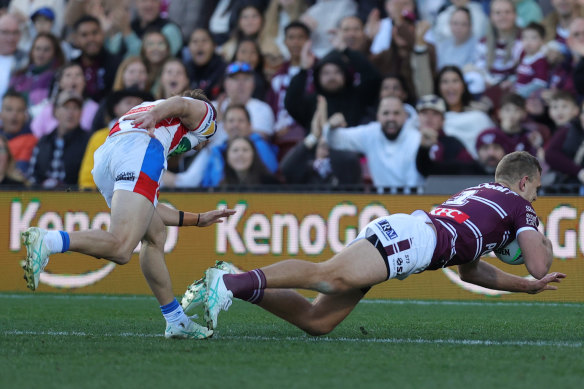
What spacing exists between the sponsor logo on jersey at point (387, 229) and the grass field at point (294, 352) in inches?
29.3

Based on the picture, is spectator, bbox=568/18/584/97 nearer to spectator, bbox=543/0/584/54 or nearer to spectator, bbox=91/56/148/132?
spectator, bbox=543/0/584/54

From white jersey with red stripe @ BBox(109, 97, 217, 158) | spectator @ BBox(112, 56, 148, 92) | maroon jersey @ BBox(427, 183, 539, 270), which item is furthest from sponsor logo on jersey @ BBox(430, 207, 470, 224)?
spectator @ BBox(112, 56, 148, 92)

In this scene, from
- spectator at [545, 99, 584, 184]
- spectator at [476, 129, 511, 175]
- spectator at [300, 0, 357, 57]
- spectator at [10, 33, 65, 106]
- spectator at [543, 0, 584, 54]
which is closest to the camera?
spectator at [545, 99, 584, 184]

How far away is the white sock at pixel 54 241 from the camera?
6.07 m

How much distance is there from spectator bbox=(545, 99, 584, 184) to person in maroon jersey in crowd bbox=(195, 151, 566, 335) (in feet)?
17.6

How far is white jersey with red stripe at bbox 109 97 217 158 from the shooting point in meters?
6.81

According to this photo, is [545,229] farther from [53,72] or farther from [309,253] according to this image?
[53,72]

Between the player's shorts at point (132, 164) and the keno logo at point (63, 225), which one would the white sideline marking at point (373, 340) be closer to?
the player's shorts at point (132, 164)

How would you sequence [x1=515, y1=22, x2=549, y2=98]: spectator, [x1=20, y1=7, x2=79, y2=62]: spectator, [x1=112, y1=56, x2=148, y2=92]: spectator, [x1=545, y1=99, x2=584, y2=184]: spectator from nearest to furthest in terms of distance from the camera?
[x1=545, y1=99, x2=584, y2=184]: spectator, [x1=515, y1=22, x2=549, y2=98]: spectator, [x1=112, y1=56, x2=148, y2=92]: spectator, [x1=20, y1=7, x2=79, y2=62]: spectator

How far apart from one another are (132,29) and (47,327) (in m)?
9.08

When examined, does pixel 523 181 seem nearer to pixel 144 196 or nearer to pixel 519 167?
pixel 519 167

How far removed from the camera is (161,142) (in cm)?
681

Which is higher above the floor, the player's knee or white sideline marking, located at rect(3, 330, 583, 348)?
the player's knee

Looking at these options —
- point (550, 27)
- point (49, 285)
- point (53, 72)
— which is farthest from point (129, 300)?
point (550, 27)
